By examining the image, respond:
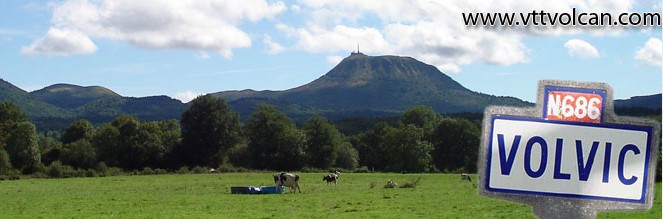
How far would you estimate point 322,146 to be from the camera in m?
86.8

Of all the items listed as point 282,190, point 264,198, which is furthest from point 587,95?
point 282,190

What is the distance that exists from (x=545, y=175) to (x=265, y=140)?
82.1 m

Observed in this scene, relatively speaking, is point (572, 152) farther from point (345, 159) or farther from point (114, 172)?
point (345, 159)

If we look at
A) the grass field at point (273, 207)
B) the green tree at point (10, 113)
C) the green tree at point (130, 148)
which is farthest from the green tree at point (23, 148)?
the grass field at point (273, 207)

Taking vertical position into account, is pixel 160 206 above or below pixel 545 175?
below

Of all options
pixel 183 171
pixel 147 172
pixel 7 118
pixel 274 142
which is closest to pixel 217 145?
pixel 274 142

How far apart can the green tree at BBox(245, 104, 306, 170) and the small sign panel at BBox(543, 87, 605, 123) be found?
3117 inches

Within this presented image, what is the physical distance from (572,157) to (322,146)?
8446 cm

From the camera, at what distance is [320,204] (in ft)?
91.0

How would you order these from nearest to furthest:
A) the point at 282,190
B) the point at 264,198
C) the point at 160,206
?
1. the point at 160,206
2. the point at 264,198
3. the point at 282,190

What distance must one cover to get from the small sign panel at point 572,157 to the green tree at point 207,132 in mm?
78883

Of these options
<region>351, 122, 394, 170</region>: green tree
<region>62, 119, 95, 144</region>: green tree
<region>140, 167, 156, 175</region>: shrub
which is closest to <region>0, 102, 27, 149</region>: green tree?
<region>62, 119, 95, 144</region>: green tree

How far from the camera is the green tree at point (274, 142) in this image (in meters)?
82.8

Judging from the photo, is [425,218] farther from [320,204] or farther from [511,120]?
[511,120]
